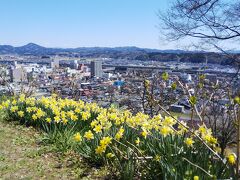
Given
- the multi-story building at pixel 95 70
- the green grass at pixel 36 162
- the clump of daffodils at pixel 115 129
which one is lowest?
the multi-story building at pixel 95 70

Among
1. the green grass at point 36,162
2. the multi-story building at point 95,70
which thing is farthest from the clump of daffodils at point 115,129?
the multi-story building at point 95,70

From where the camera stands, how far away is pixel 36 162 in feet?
13.4

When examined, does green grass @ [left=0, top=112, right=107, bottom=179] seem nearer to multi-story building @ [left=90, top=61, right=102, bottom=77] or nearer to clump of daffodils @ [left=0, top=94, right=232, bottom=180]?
clump of daffodils @ [left=0, top=94, right=232, bottom=180]

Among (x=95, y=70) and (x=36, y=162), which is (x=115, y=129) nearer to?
(x=36, y=162)

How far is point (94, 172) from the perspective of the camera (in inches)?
148

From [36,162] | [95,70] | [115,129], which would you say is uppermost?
[115,129]

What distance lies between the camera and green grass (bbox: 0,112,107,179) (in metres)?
3.68

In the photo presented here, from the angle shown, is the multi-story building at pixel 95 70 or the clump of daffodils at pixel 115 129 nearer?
the clump of daffodils at pixel 115 129

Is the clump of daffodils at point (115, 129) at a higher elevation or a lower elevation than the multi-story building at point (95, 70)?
higher

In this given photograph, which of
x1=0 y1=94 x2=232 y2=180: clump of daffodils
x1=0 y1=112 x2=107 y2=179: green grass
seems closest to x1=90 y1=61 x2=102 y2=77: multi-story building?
x1=0 y1=94 x2=232 y2=180: clump of daffodils

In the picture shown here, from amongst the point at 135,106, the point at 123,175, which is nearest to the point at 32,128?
the point at 123,175

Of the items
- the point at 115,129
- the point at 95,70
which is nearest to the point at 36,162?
the point at 115,129

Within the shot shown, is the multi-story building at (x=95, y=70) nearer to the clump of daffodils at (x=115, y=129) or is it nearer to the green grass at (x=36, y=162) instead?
the clump of daffodils at (x=115, y=129)

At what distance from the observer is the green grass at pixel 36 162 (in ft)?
12.1
